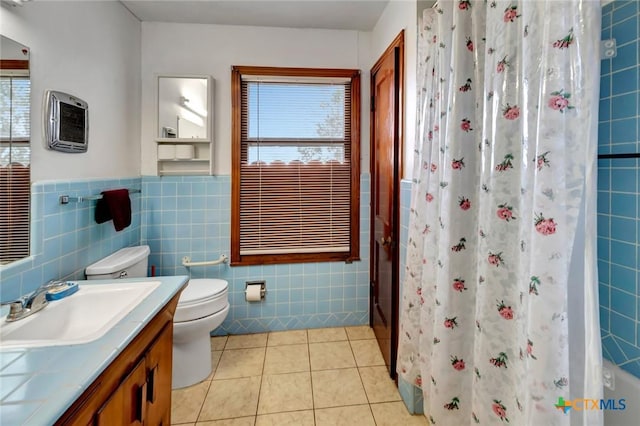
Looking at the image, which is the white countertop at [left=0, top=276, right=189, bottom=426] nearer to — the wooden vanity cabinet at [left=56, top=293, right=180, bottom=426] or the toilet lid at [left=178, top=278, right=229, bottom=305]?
the wooden vanity cabinet at [left=56, top=293, right=180, bottom=426]

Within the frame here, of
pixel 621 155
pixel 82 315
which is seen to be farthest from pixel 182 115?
pixel 621 155

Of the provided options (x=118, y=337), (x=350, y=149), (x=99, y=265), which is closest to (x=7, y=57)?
(x=99, y=265)

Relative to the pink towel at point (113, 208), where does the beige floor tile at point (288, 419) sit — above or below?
below

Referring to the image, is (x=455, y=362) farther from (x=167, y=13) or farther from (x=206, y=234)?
(x=167, y=13)

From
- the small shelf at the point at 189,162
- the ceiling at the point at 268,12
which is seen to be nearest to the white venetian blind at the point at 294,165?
the small shelf at the point at 189,162

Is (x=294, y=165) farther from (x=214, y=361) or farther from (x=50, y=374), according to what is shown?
(x=50, y=374)

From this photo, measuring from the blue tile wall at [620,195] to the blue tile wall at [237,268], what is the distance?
65.7 inches

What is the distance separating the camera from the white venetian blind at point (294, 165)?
7.72 feet

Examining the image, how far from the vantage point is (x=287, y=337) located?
2.37 m

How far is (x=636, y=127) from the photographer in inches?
30.6

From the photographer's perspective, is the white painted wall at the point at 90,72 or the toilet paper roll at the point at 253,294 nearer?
the white painted wall at the point at 90,72

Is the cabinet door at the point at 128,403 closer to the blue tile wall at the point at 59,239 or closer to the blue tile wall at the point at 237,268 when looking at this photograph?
the blue tile wall at the point at 59,239

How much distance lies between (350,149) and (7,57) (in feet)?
6.32

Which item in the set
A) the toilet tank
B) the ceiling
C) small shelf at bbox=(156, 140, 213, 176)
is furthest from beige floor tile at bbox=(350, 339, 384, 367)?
the ceiling
